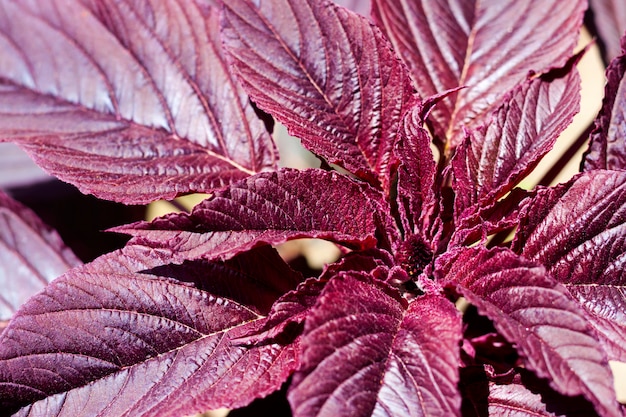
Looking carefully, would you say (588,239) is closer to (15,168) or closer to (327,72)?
(327,72)

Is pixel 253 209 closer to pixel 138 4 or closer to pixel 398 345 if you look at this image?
pixel 398 345

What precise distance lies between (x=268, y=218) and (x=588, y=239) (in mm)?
336

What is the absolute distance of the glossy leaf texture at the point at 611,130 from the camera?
0.68 m

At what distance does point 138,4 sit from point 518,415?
706mm

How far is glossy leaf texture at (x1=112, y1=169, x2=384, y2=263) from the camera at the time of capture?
1.72ft

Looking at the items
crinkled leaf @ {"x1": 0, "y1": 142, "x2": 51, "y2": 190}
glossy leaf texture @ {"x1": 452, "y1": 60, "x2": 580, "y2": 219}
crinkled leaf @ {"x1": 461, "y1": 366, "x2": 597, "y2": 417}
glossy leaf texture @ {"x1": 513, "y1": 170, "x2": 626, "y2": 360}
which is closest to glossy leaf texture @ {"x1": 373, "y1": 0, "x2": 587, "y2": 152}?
glossy leaf texture @ {"x1": 452, "y1": 60, "x2": 580, "y2": 219}

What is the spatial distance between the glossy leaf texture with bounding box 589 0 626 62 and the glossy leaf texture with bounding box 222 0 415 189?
0.60m

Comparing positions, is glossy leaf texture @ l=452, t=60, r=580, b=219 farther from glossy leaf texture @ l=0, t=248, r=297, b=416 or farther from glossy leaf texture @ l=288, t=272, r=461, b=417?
glossy leaf texture @ l=0, t=248, r=297, b=416

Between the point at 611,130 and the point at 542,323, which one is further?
the point at 611,130

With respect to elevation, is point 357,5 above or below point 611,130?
above

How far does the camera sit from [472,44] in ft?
2.88

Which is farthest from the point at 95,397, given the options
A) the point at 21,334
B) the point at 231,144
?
the point at 231,144

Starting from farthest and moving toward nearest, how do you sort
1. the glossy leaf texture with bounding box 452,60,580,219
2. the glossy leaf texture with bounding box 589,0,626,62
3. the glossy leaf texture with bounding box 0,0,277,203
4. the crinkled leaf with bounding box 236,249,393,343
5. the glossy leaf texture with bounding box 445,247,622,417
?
the glossy leaf texture with bounding box 589,0,626,62, the glossy leaf texture with bounding box 0,0,277,203, the glossy leaf texture with bounding box 452,60,580,219, the crinkled leaf with bounding box 236,249,393,343, the glossy leaf texture with bounding box 445,247,622,417

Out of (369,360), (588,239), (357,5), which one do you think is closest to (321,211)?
(369,360)
